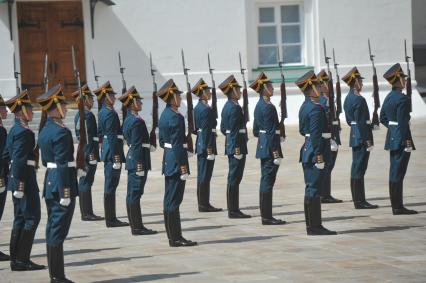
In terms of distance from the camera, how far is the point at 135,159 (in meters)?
13.8

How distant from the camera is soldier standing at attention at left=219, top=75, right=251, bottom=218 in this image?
15.2m

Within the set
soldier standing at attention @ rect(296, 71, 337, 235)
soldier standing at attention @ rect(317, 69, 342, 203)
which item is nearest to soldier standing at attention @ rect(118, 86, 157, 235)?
soldier standing at attention @ rect(296, 71, 337, 235)

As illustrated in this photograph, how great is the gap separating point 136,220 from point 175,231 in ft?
3.67

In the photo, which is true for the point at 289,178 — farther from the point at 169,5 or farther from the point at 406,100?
the point at 169,5

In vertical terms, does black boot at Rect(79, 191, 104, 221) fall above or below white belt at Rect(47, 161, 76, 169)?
below

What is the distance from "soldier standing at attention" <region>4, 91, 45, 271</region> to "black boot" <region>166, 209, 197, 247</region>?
1.67 meters

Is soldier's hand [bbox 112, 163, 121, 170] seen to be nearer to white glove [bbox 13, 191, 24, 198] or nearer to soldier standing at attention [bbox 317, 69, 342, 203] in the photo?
soldier standing at attention [bbox 317, 69, 342, 203]

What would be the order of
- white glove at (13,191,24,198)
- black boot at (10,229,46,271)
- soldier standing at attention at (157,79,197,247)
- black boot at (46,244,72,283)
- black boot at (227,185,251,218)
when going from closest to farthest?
black boot at (46,244,72,283) → white glove at (13,191,24,198) → black boot at (10,229,46,271) → soldier standing at attention at (157,79,197,247) → black boot at (227,185,251,218)

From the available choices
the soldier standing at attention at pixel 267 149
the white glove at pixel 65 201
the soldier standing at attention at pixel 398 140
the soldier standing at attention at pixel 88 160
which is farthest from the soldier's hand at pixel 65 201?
the soldier standing at attention at pixel 398 140

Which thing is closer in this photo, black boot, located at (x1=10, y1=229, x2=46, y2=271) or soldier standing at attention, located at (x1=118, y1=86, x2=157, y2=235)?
black boot, located at (x1=10, y1=229, x2=46, y2=271)

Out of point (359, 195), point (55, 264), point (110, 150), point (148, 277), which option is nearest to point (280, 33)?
point (359, 195)

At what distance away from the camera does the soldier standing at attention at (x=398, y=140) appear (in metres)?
14.6

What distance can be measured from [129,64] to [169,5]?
1690mm

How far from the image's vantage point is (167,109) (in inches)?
516
